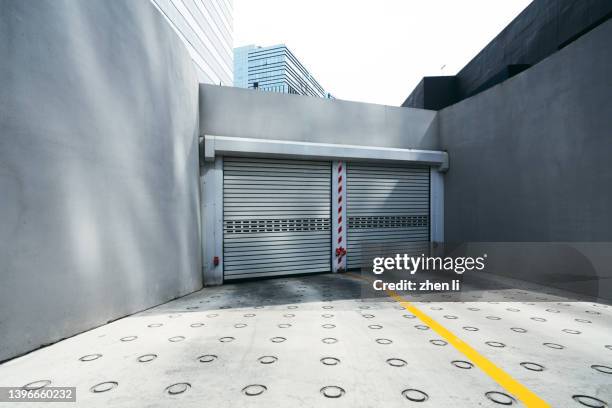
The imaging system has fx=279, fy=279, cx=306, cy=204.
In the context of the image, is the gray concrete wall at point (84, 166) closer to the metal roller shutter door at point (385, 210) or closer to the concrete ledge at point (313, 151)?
the concrete ledge at point (313, 151)

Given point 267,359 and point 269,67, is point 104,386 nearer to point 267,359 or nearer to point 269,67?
point 267,359

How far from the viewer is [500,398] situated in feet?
6.57

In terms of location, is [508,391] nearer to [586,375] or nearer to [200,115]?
[586,375]

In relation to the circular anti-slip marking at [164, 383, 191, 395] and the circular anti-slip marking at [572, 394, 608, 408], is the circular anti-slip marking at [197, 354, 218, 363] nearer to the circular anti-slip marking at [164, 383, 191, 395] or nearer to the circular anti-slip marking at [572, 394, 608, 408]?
the circular anti-slip marking at [164, 383, 191, 395]

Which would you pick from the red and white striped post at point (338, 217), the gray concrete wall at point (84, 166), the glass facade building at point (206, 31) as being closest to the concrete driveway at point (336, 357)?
the gray concrete wall at point (84, 166)

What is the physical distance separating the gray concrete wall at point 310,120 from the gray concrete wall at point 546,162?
1324mm

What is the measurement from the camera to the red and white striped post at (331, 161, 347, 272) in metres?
7.02

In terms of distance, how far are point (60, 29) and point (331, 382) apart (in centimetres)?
435

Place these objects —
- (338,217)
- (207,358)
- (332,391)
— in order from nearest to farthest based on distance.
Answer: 1. (332,391)
2. (207,358)
3. (338,217)

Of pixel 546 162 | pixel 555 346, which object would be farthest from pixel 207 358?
pixel 546 162

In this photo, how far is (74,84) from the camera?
309 centimetres

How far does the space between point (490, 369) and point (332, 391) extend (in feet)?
4.68

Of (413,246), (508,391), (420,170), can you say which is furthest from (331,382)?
(420,170)

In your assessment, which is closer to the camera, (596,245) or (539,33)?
(596,245)
